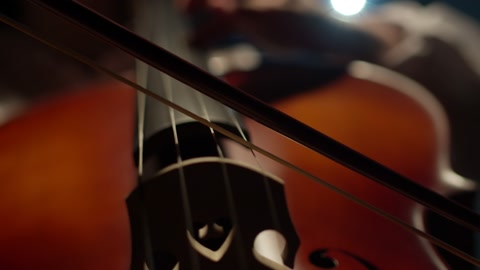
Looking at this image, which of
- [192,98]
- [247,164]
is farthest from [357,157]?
[192,98]

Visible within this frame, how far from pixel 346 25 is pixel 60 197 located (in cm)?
59

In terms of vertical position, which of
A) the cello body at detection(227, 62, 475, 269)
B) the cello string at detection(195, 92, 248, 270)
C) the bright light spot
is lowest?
the cello string at detection(195, 92, 248, 270)

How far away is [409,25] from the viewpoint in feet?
3.73

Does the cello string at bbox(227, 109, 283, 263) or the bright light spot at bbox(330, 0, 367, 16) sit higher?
the bright light spot at bbox(330, 0, 367, 16)

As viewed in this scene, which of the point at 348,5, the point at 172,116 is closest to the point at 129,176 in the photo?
the point at 172,116

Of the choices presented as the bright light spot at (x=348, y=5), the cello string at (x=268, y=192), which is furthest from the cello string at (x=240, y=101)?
the bright light spot at (x=348, y=5)

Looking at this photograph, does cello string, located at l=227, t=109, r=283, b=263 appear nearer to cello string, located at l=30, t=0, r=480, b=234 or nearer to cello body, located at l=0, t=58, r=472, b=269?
cello body, located at l=0, t=58, r=472, b=269

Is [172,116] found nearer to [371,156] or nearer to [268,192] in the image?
[268,192]

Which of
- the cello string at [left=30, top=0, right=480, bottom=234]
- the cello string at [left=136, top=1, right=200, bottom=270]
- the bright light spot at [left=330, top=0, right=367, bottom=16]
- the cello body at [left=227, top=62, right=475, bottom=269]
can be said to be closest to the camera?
the cello string at [left=30, top=0, right=480, bottom=234]

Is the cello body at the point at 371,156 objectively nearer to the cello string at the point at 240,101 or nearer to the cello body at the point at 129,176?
the cello body at the point at 129,176

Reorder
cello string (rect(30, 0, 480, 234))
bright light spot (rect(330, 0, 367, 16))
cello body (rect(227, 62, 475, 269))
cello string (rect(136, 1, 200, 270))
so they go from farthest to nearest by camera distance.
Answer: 1. bright light spot (rect(330, 0, 367, 16))
2. cello body (rect(227, 62, 475, 269))
3. cello string (rect(136, 1, 200, 270))
4. cello string (rect(30, 0, 480, 234))

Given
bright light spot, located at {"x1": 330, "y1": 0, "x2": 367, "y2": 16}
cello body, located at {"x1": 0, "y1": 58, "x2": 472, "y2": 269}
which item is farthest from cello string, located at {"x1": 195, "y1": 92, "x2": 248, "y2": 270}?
bright light spot, located at {"x1": 330, "y1": 0, "x2": 367, "y2": 16}

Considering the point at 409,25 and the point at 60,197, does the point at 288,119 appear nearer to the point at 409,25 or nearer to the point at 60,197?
the point at 60,197

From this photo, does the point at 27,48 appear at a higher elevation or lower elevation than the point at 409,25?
lower
